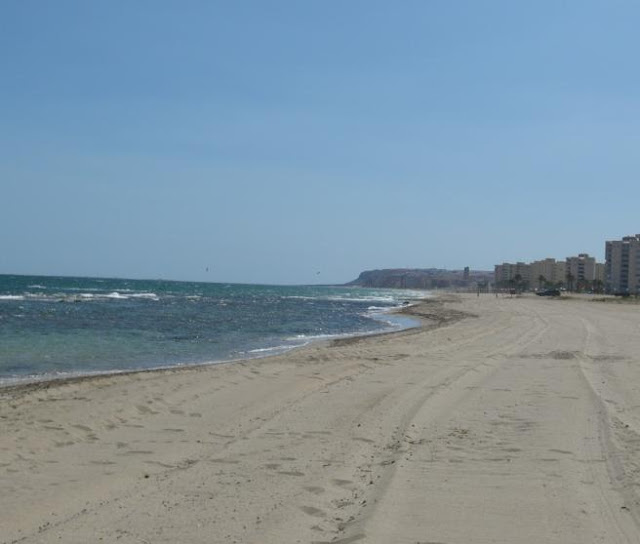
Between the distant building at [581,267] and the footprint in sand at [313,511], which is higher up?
the distant building at [581,267]

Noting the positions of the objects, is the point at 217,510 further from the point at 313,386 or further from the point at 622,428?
the point at 313,386

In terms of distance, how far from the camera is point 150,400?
10.0 m

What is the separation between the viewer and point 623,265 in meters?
135

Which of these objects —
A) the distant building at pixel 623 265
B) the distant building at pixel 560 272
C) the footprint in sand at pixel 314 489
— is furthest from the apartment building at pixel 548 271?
the footprint in sand at pixel 314 489

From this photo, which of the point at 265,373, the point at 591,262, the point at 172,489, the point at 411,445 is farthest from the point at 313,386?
the point at 591,262

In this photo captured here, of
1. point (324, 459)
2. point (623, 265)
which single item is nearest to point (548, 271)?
point (623, 265)

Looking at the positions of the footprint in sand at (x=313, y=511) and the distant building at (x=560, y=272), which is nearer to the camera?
the footprint in sand at (x=313, y=511)

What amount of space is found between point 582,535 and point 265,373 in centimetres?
927

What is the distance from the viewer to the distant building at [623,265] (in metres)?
129

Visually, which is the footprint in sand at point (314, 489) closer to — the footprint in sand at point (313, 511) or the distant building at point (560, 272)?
the footprint in sand at point (313, 511)

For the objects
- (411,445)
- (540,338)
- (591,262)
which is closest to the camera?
(411,445)

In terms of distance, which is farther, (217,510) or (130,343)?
(130,343)

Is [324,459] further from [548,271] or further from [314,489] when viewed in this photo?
[548,271]

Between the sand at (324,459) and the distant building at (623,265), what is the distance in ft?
405
